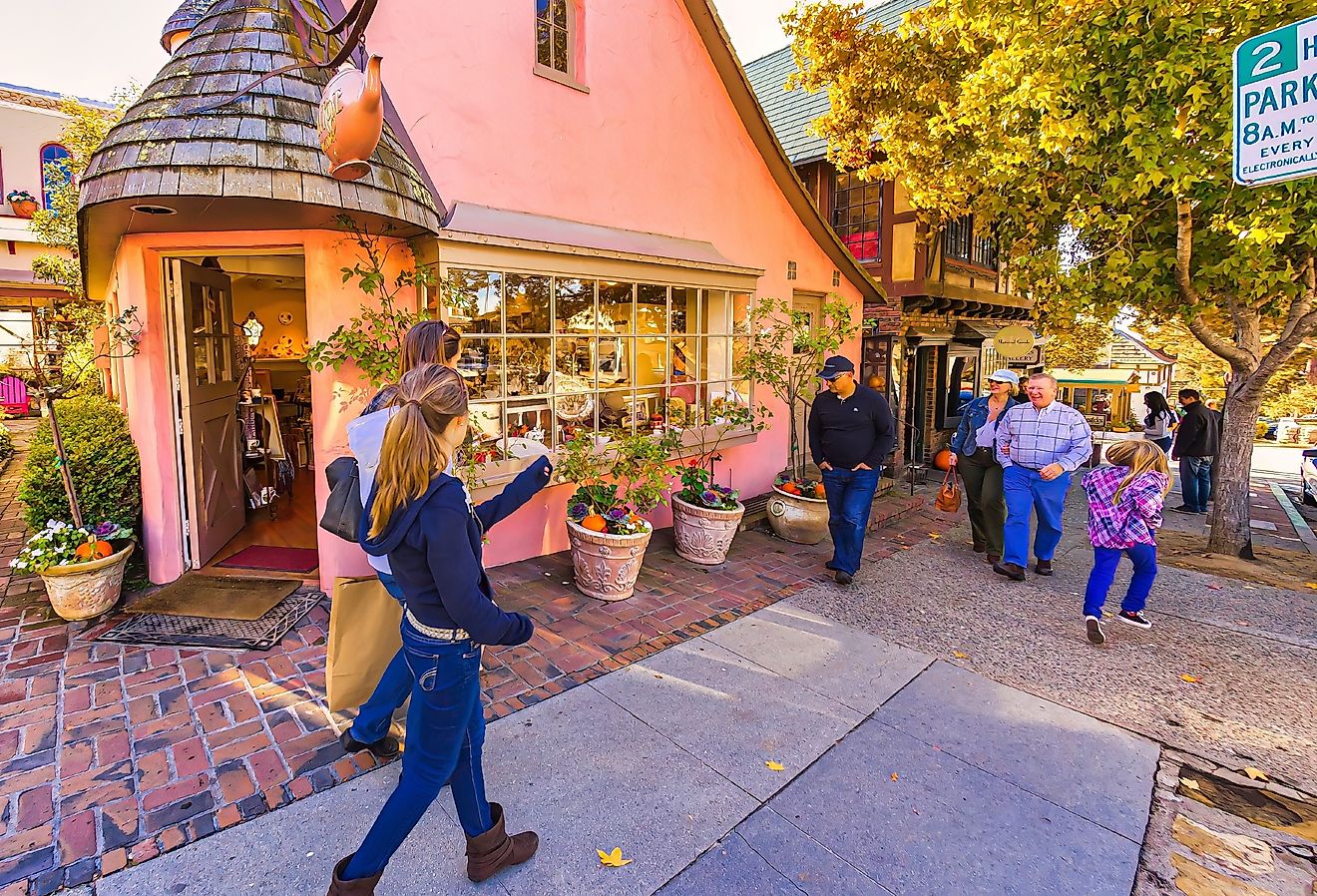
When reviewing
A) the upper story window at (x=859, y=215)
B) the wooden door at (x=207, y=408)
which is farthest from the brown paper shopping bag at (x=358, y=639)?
the upper story window at (x=859, y=215)

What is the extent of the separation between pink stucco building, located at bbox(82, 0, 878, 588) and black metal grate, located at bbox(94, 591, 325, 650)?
0.43 meters

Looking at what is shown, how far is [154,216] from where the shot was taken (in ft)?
13.5

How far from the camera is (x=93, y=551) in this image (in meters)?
4.39

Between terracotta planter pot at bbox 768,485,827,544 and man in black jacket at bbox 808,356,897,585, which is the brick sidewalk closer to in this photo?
man in black jacket at bbox 808,356,897,585

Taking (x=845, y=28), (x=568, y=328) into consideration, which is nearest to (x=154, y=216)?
(x=568, y=328)

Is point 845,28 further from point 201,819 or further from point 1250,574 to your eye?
point 201,819

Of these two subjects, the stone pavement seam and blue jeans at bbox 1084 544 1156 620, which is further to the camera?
blue jeans at bbox 1084 544 1156 620

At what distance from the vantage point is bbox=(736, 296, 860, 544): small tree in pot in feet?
22.5

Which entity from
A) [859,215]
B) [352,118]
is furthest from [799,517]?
[859,215]

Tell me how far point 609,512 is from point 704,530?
105 centimetres

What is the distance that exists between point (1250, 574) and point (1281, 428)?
2540 centimetres

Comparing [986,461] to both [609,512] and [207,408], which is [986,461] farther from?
[207,408]

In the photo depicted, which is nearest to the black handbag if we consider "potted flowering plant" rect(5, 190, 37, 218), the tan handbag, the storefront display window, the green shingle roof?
the storefront display window

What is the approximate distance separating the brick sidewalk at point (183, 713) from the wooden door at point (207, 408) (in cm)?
114
